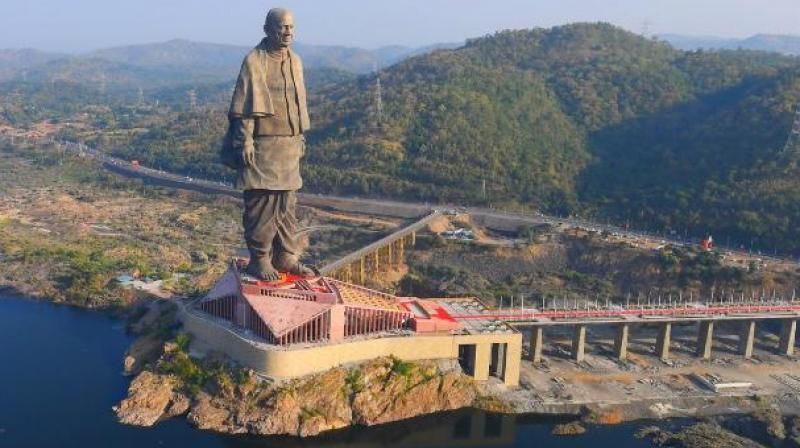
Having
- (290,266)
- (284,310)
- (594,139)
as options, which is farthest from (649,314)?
(594,139)

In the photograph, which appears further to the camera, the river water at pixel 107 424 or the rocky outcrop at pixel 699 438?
the rocky outcrop at pixel 699 438

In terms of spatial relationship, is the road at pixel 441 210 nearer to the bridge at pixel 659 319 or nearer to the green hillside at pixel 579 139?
the green hillside at pixel 579 139

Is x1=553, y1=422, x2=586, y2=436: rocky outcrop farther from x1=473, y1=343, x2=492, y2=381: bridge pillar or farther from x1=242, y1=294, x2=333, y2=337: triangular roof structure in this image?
x1=242, y1=294, x2=333, y2=337: triangular roof structure

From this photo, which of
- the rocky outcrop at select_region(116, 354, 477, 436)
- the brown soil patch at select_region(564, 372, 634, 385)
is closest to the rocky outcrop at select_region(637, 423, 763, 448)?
the brown soil patch at select_region(564, 372, 634, 385)

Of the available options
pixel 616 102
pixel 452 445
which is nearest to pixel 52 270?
pixel 452 445

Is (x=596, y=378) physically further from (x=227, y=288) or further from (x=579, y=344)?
(x=227, y=288)

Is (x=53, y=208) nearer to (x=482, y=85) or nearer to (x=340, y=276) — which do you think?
(x=340, y=276)

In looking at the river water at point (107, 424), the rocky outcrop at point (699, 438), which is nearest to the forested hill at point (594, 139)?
the rocky outcrop at point (699, 438)
